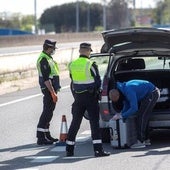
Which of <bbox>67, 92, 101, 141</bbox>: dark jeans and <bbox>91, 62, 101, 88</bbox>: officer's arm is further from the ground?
<bbox>91, 62, 101, 88</bbox>: officer's arm

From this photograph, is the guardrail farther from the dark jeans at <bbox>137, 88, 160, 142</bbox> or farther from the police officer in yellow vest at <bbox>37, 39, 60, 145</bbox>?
the dark jeans at <bbox>137, 88, 160, 142</bbox>

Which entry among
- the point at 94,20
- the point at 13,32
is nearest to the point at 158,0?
the point at 94,20

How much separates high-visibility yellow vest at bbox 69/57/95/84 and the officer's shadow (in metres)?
1.13

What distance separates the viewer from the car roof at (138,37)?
35.3ft

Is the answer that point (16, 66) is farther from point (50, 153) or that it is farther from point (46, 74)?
point (50, 153)

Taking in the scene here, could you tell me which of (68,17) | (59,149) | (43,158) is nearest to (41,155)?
(43,158)

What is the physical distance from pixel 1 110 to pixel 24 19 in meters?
152

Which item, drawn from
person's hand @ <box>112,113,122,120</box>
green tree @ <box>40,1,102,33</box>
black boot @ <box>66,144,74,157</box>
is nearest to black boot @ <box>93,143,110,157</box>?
black boot @ <box>66,144,74,157</box>

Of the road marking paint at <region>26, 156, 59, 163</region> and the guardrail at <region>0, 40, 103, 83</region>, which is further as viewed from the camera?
the guardrail at <region>0, 40, 103, 83</region>

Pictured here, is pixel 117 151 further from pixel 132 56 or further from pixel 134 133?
pixel 132 56

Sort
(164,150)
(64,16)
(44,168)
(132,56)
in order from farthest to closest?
(64,16), (132,56), (164,150), (44,168)

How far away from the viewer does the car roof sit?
10.8m

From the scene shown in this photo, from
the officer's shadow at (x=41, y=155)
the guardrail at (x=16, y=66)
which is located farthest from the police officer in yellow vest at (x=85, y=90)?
the guardrail at (x=16, y=66)

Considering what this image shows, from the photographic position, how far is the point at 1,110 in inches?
689
